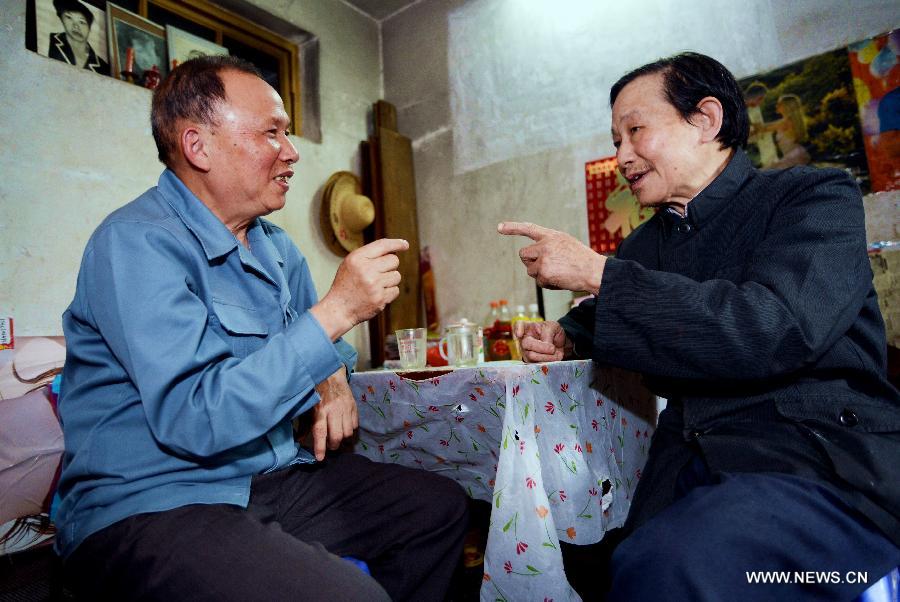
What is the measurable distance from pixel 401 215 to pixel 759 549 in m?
3.50

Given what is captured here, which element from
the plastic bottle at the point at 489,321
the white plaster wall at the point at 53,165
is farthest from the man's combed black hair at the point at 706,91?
the white plaster wall at the point at 53,165

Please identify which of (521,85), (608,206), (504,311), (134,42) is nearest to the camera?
(134,42)

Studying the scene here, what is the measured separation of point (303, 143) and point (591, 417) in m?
3.08

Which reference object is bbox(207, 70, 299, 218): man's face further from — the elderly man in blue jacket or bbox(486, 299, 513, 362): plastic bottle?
bbox(486, 299, 513, 362): plastic bottle

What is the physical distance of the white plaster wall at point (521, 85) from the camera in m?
2.80

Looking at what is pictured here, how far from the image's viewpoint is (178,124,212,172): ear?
1.26 meters

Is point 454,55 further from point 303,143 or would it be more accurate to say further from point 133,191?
point 133,191

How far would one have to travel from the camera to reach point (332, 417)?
1.35 m

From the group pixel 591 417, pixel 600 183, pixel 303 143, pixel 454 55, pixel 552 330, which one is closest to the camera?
pixel 591 417

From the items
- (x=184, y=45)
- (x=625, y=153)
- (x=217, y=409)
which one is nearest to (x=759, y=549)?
(x=217, y=409)

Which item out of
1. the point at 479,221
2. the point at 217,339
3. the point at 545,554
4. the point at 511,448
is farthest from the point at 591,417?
the point at 479,221

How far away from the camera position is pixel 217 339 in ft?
3.19

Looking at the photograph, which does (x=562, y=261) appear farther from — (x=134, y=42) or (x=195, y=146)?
(x=134, y=42)

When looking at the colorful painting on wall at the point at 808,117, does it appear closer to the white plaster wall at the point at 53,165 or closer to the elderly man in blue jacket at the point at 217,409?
the elderly man in blue jacket at the point at 217,409
